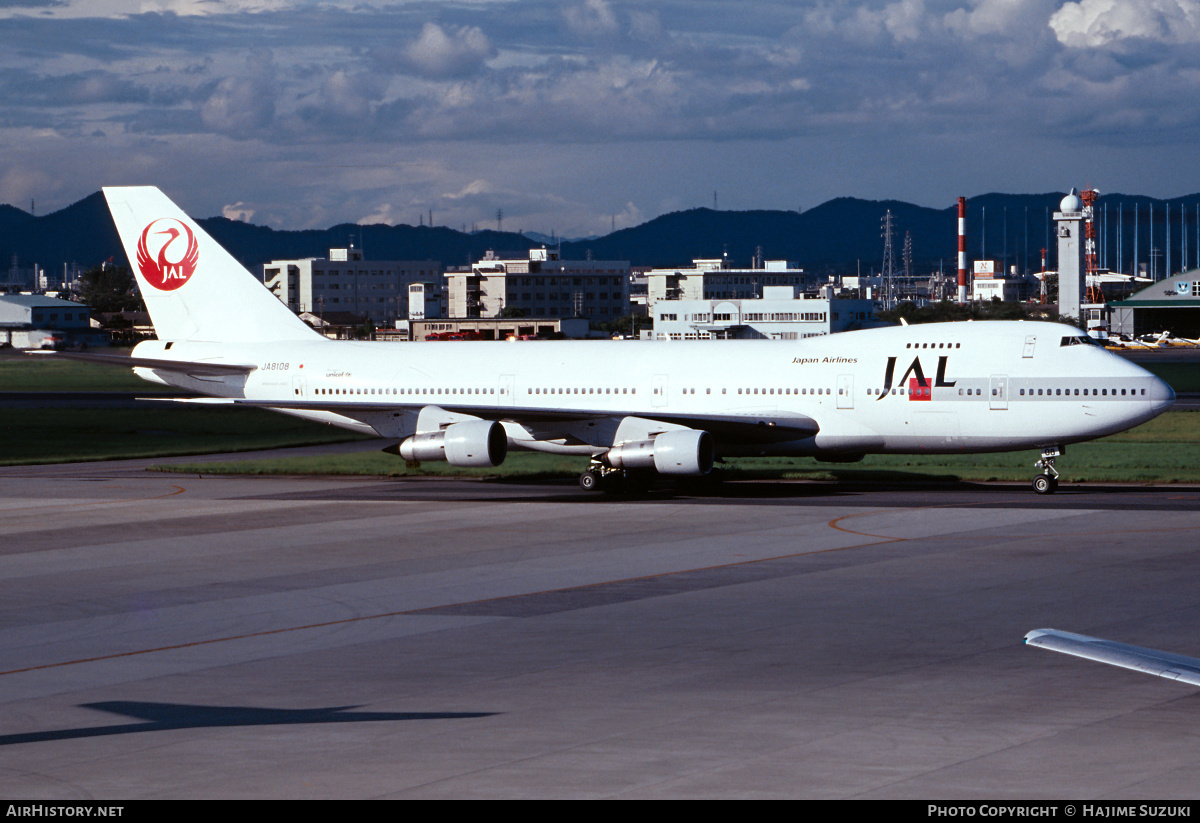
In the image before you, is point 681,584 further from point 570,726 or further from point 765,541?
point 570,726

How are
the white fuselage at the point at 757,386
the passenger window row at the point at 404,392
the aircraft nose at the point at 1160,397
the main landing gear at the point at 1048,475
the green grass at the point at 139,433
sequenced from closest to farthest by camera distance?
1. the aircraft nose at the point at 1160,397
2. the white fuselage at the point at 757,386
3. the main landing gear at the point at 1048,475
4. the passenger window row at the point at 404,392
5. the green grass at the point at 139,433

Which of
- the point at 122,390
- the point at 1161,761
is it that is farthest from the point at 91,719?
the point at 122,390

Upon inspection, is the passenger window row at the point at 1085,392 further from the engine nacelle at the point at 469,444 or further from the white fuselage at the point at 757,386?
the engine nacelle at the point at 469,444

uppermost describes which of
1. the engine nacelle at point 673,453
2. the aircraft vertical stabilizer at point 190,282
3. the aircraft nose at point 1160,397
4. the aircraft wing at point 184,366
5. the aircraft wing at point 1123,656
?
the aircraft vertical stabilizer at point 190,282

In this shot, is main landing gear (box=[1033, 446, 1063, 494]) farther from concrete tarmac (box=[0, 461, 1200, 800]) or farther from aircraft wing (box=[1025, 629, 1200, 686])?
aircraft wing (box=[1025, 629, 1200, 686])

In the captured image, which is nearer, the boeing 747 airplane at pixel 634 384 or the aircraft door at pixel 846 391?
the boeing 747 airplane at pixel 634 384

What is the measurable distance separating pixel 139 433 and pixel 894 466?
36.9 meters

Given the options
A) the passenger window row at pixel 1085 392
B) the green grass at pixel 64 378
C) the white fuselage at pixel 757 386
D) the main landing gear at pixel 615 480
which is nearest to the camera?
the passenger window row at pixel 1085 392

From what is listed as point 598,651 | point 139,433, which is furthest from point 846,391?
point 139,433

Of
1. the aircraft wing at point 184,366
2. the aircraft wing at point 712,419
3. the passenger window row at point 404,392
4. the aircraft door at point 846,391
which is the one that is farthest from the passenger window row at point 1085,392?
the aircraft wing at point 184,366

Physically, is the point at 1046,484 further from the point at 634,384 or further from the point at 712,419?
the point at 634,384

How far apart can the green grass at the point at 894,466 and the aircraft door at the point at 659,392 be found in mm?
5847

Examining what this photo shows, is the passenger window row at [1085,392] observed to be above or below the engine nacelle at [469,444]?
above

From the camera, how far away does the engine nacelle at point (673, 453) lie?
40.7m
